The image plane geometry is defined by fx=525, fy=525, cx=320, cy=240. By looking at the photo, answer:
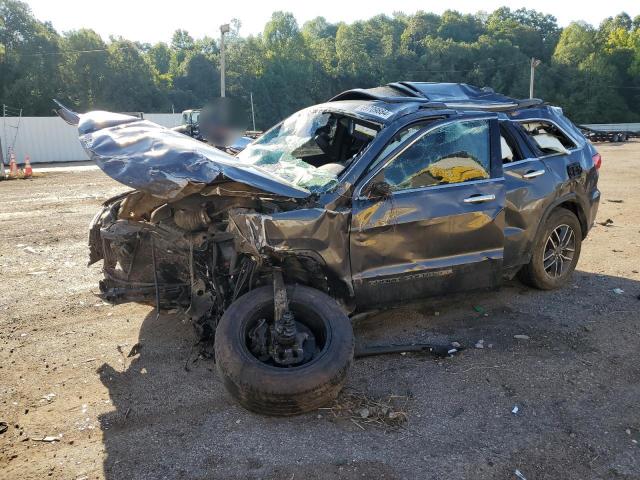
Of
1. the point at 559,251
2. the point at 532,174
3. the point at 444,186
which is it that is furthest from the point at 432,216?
the point at 559,251

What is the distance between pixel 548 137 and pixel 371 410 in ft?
11.3

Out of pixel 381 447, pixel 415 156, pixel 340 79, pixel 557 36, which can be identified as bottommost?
pixel 381 447

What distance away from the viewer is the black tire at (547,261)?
201 inches

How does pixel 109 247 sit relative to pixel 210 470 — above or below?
above

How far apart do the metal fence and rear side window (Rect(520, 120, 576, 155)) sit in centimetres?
2268

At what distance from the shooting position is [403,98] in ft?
15.2

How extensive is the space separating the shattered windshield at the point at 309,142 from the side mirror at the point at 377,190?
610mm

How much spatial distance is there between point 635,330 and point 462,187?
2.07 metres

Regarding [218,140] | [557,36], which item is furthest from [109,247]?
[557,36]

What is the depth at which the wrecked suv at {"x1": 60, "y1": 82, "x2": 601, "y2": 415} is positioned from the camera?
3492 mm

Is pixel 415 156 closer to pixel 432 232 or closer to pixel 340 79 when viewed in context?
pixel 432 232

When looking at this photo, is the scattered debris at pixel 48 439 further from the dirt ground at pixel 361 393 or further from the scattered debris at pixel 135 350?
the scattered debris at pixel 135 350

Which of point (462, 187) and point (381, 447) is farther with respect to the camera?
point (462, 187)

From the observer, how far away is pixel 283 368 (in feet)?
10.9
